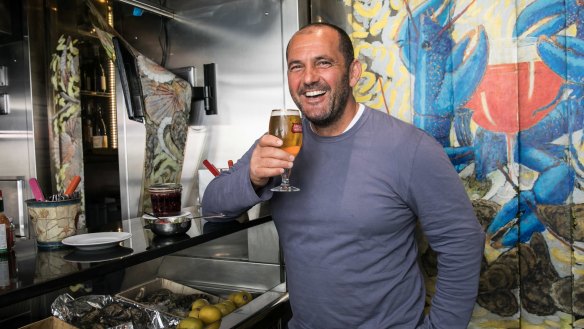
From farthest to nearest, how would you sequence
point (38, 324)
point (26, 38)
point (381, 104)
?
point (26, 38) → point (381, 104) → point (38, 324)

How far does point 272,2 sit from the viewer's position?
7.72ft

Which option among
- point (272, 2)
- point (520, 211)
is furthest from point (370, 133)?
point (272, 2)

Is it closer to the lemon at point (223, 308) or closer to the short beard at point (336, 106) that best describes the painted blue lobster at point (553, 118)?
the short beard at point (336, 106)

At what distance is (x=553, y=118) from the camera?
6.51 ft

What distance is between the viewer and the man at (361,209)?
134 cm

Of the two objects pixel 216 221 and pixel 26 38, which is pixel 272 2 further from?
pixel 26 38

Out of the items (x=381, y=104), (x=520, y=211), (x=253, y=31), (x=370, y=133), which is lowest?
(x=520, y=211)

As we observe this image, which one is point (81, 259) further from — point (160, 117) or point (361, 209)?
point (160, 117)

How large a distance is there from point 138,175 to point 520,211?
209cm

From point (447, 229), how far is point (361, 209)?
26 cm

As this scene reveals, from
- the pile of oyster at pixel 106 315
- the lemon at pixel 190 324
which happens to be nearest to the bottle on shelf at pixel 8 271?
the pile of oyster at pixel 106 315

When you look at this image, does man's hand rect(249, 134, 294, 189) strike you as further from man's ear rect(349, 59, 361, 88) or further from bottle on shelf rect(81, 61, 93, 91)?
bottle on shelf rect(81, 61, 93, 91)

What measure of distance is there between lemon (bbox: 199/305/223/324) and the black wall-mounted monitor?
0.95 metres

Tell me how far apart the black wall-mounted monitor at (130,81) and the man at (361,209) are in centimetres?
79
